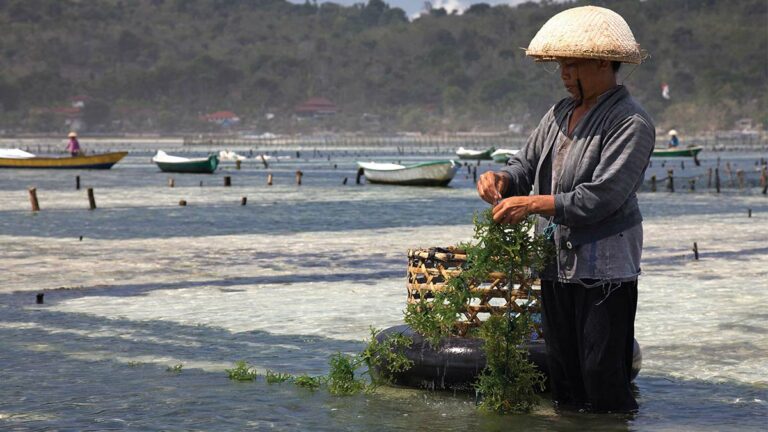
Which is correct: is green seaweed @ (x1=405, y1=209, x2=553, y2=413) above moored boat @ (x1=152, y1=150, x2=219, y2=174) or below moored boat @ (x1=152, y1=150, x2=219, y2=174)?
above

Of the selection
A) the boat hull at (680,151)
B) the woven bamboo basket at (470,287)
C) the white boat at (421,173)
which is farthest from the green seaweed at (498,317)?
the boat hull at (680,151)

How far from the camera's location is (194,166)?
75.7 m

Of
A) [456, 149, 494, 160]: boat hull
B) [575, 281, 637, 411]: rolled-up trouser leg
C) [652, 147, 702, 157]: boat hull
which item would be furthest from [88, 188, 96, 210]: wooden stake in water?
[456, 149, 494, 160]: boat hull

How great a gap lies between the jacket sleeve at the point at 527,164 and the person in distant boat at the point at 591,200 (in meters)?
0.04

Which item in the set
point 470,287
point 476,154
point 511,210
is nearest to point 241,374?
point 470,287

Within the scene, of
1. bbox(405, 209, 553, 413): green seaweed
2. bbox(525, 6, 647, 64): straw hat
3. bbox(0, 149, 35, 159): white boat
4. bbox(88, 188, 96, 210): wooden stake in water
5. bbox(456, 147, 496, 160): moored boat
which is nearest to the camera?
bbox(525, 6, 647, 64): straw hat

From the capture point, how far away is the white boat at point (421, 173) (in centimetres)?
5825

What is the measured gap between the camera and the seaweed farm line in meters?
8.70

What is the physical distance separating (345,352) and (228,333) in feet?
5.87

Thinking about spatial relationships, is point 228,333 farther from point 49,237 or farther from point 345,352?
point 49,237

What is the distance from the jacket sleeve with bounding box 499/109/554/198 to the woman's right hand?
0.29ft

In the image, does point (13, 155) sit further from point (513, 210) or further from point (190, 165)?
point (513, 210)

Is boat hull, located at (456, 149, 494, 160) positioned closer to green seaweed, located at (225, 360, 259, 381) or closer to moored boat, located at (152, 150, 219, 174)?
moored boat, located at (152, 150, 219, 174)

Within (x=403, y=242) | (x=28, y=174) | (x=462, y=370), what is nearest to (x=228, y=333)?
(x=462, y=370)
